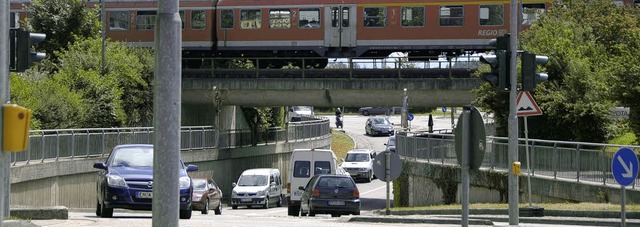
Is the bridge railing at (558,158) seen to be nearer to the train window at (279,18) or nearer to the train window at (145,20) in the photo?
the train window at (279,18)

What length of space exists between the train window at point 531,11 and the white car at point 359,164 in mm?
17639

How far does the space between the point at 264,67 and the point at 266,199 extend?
9.03 metres

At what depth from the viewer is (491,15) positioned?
4800cm

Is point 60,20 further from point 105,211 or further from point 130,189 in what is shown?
point 130,189

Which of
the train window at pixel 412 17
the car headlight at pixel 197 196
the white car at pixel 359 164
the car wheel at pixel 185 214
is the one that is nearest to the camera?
the car wheel at pixel 185 214

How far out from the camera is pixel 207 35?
50812 millimetres

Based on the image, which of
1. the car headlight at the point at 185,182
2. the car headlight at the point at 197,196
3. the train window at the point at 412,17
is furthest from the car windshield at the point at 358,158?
the car headlight at the point at 185,182

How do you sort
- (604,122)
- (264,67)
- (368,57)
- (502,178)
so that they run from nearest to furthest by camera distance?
(502,178)
(604,122)
(368,57)
(264,67)

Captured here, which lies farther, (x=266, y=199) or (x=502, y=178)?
(x=266, y=199)

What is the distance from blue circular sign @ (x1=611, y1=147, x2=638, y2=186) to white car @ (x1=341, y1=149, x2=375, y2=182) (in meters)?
47.1

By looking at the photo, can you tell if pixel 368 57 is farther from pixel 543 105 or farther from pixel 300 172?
pixel 543 105

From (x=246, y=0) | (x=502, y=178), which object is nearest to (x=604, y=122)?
(x=502, y=178)

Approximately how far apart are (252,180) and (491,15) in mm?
11187

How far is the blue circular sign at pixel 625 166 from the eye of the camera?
16.5 metres
